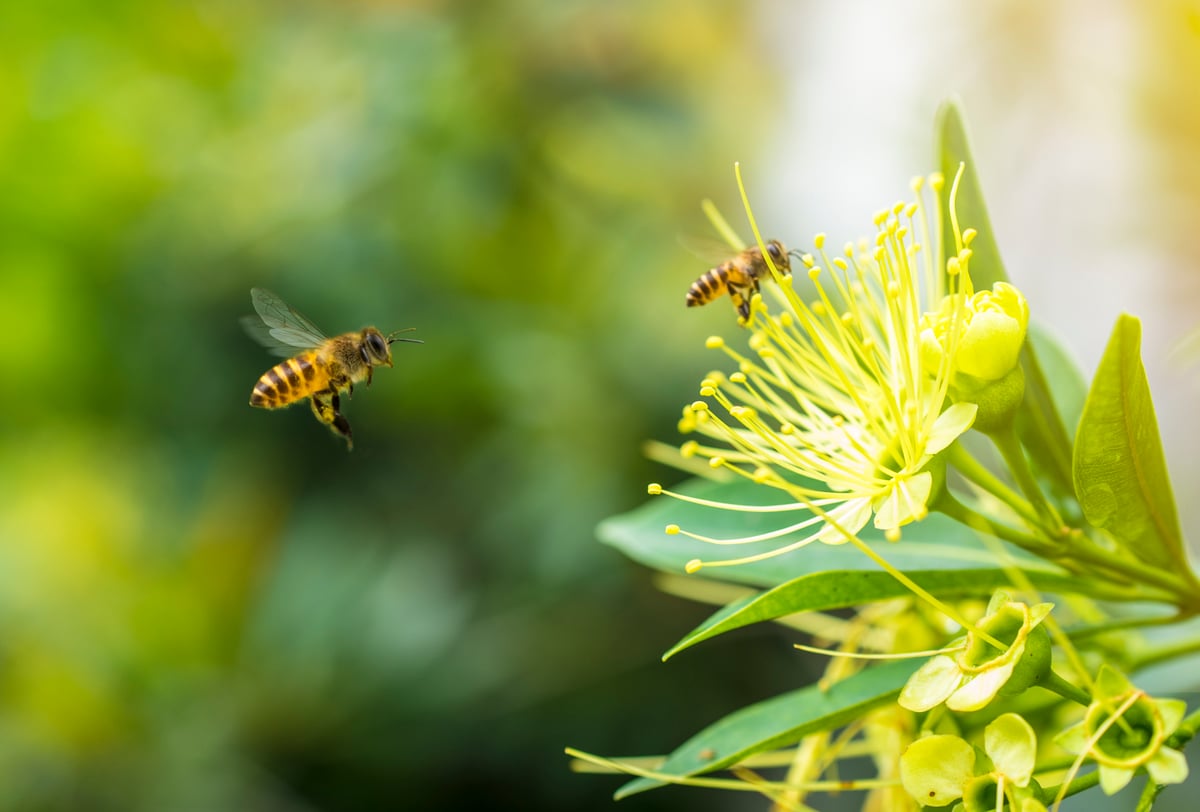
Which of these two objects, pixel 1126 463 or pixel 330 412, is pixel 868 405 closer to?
pixel 1126 463

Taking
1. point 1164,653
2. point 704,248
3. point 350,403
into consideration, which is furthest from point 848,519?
point 350,403

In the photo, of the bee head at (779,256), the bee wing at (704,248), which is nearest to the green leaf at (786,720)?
the bee head at (779,256)

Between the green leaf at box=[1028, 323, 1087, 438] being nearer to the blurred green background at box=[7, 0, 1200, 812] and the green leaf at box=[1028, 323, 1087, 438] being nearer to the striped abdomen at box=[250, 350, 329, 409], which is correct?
the striped abdomen at box=[250, 350, 329, 409]

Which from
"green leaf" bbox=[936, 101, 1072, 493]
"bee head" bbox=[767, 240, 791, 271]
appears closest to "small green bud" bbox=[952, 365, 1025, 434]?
"green leaf" bbox=[936, 101, 1072, 493]

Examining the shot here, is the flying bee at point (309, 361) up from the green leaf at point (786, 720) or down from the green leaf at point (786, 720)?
up

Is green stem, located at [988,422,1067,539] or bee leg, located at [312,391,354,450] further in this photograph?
bee leg, located at [312,391,354,450]

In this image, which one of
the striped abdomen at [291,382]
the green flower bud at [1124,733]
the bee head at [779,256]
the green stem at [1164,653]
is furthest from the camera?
the striped abdomen at [291,382]

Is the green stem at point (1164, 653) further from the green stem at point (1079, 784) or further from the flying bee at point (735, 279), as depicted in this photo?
the flying bee at point (735, 279)

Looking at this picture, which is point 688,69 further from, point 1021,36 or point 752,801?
point 752,801
